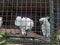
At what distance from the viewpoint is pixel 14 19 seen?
4.25 m

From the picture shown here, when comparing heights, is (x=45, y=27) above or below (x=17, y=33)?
above

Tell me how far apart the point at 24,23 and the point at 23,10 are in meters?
0.29

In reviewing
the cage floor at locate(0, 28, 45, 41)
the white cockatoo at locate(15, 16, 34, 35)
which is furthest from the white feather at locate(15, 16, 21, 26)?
the cage floor at locate(0, 28, 45, 41)

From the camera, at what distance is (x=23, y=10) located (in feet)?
13.9

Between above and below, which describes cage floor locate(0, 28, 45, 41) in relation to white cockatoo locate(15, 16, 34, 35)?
below

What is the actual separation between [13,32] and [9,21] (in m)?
0.27

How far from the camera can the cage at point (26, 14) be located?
4.11 meters

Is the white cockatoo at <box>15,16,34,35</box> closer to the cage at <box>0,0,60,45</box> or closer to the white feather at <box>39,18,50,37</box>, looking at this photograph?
the cage at <box>0,0,60,45</box>

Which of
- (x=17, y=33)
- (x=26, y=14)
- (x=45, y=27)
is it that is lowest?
(x=17, y=33)

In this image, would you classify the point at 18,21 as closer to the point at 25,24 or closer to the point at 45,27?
the point at 25,24

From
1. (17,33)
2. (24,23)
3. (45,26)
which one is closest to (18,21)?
(24,23)

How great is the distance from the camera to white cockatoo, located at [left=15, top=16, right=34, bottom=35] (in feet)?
13.6

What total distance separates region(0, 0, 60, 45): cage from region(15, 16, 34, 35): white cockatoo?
7 cm

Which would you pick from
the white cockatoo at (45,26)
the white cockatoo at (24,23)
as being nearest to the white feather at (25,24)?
the white cockatoo at (24,23)
